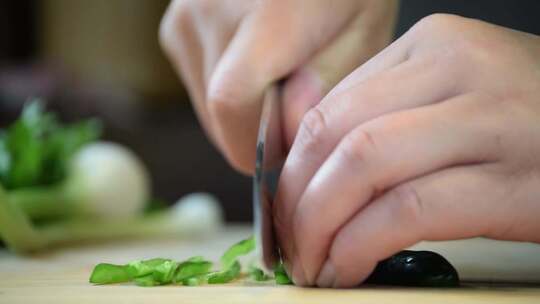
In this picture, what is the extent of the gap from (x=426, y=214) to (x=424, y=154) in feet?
0.11

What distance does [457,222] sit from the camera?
47 cm

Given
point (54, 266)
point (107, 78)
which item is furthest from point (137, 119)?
point (54, 266)

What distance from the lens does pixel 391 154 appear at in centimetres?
47

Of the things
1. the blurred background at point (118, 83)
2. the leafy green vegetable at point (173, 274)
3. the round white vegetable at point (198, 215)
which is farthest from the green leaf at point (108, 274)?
the blurred background at point (118, 83)

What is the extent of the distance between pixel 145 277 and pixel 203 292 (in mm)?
62

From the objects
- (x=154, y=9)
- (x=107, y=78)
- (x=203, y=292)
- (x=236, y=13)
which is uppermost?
(x=154, y=9)

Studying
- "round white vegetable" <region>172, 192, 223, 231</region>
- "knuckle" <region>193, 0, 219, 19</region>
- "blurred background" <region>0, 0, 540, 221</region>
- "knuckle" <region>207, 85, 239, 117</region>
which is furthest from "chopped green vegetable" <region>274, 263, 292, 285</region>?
"blurred background" <region>0, 0, 540, 221</region>

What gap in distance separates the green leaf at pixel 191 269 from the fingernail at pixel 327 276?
10cm

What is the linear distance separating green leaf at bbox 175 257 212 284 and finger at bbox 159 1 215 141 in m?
0.40

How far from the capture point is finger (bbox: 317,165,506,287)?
1.54ft

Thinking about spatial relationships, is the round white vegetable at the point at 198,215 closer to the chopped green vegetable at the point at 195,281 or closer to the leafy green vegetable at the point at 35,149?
the leafy green vegetable at the point at 35,149

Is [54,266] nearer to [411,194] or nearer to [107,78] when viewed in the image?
[411,194]

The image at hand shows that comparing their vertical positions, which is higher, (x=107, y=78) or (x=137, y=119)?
(x=107, y=78)

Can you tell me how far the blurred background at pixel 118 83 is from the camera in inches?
90.7
